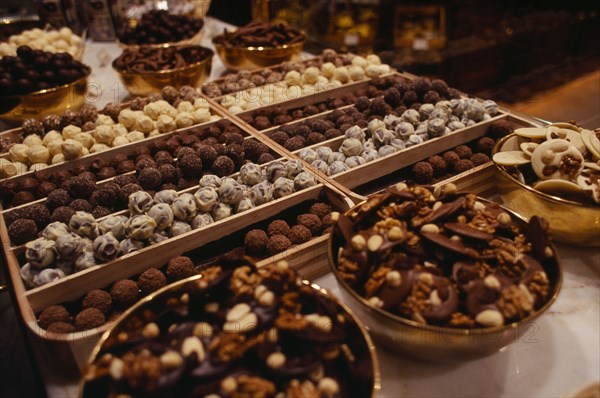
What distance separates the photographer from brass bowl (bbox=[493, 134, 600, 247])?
3.89 ft

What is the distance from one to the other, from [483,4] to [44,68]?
3322 millimetres

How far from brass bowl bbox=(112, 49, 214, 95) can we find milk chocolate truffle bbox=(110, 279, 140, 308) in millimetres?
1414

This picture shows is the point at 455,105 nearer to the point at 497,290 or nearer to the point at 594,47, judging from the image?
the point at 497,290

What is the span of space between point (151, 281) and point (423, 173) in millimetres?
955

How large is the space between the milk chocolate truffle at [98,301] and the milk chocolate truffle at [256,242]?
372 millimetres

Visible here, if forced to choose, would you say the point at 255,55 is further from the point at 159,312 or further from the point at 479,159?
the point at 159,312

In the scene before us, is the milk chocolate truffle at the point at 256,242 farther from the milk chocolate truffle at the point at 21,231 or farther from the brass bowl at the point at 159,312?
the milk chocolate truffle at the point at 21,231

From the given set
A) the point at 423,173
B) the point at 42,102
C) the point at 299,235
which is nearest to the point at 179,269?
the point at 299,235

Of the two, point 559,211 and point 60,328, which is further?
point 559,211

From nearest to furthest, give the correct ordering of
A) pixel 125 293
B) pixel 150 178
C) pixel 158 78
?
1. pixel 125 293
2. pixel 150 178
3. pixel 158 78

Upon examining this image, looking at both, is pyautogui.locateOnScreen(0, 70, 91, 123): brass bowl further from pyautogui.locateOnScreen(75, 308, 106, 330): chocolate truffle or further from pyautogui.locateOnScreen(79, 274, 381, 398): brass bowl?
pyautogui.locateOnScreen(79, 274, 381, 398): brass bowl

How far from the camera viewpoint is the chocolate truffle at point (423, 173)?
63.9 inches

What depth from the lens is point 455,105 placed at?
6.20 ft

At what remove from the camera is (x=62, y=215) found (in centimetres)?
138
